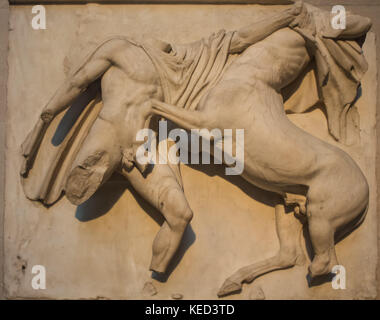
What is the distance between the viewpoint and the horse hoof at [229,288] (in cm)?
370

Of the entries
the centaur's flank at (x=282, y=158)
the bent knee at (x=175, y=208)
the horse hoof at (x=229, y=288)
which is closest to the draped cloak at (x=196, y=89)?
the centaur's flank at (x=282, y=158)

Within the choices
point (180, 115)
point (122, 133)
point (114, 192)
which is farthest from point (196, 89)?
point (114, 192)

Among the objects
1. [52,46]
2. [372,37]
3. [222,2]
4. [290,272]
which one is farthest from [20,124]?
[372,37]

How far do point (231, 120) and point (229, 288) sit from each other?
41.0 inches

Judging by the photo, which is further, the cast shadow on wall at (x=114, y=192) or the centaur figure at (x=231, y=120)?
the cast shadow on wall at (x=114, y=192)

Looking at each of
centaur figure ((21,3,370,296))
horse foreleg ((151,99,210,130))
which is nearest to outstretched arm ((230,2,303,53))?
centaur figure ((21,3,370,296))

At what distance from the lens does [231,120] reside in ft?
11.9

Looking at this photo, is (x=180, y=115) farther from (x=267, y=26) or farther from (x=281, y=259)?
(x=281, y=259)

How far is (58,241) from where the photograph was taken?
3822 millimetres

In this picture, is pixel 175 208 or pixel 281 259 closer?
pixel 175 208

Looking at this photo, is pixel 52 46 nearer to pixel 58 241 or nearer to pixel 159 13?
pixel 159 13

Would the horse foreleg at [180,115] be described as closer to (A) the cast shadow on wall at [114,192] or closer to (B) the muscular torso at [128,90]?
(B) the muscular torso at [128,90]

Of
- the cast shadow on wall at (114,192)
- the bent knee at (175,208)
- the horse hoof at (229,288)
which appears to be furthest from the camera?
the cast shadow on wall at (114,192)

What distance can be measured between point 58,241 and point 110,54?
48.6 inches
